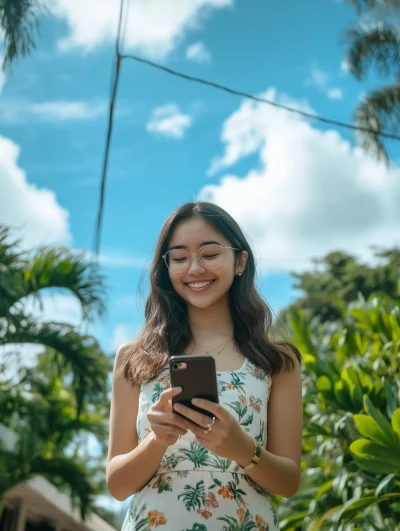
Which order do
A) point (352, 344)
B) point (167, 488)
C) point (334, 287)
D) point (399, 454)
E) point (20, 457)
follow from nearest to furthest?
point (167, 488) < point (399, 454) < point (352, 344) < point (20, 457) < point (334, 287)

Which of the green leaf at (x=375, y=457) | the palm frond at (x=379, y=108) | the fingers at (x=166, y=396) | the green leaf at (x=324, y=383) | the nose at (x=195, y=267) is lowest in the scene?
the fingers at (x=166, y=396)

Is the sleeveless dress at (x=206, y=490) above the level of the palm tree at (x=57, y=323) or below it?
below

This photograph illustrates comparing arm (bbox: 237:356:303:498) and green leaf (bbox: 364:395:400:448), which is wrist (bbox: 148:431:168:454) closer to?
arm (bbox: 237:356:303:498)

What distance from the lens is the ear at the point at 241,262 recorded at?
230 cm

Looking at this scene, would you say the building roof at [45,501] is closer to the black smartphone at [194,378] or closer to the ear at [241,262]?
the ear at [241,262]

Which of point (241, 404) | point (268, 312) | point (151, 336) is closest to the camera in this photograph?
point (241, 404)

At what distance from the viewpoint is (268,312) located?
7.67 ft

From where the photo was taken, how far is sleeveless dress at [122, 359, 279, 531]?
5.91 feet

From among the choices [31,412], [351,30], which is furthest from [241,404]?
[351,30]

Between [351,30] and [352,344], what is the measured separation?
14.3m

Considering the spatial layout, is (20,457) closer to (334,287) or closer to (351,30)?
(351,30)

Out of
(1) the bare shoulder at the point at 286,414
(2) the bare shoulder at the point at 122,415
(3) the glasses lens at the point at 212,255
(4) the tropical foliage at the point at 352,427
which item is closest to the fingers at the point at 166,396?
(2) the bare shoulder at the point at 122,415

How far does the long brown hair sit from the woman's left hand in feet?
1.22

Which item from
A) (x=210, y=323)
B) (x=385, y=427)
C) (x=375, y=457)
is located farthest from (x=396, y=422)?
(x=210, y=323)
